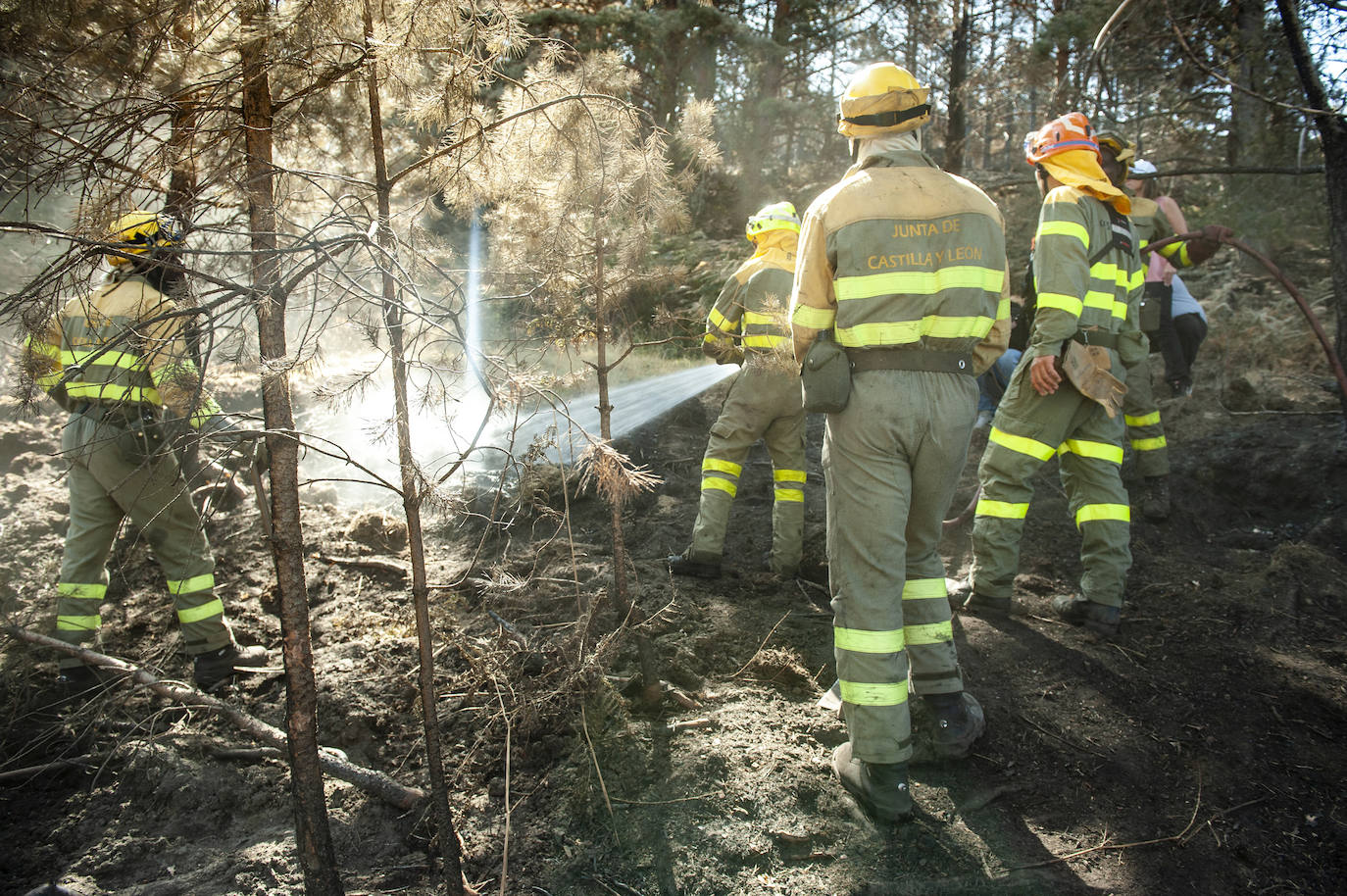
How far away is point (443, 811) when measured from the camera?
2.42 meters

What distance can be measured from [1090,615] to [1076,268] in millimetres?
1881

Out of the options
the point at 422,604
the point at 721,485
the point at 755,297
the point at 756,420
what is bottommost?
the point at 721,485

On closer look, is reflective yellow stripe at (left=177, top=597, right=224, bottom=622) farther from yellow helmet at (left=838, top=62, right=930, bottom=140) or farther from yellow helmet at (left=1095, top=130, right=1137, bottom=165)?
yellow helmet at (left=1095, top=130, right=1137, bottom=165)

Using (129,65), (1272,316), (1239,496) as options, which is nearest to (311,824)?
(129,65)

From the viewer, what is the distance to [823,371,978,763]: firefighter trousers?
2.79 m

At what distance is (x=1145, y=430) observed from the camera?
5.83 meters

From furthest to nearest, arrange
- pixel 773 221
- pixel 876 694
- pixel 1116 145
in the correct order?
pixel 773 221, pixel 1116 145, pixel 876 694

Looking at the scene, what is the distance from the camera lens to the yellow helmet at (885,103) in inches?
119

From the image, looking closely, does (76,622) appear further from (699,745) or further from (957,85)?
(957,85)

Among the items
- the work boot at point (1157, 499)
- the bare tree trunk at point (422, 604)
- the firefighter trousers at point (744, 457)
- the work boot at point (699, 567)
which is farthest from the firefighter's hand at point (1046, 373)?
the bare tree trunk at point (422, 604)

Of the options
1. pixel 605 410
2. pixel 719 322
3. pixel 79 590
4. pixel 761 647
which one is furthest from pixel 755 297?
pixel 79 590

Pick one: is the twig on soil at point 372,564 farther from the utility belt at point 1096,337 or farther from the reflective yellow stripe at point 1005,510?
the utility belt at point 1096,337

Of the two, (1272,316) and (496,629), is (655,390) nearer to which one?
(496,629)

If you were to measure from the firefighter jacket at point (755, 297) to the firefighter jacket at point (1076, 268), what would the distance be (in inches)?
54.6
